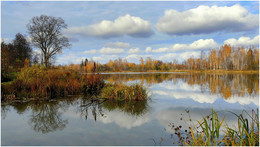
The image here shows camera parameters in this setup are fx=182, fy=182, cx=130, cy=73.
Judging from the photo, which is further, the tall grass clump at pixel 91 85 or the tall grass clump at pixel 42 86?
the tall grass clump at pixel 91 85

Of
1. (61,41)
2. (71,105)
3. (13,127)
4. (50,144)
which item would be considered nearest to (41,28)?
(61,41)

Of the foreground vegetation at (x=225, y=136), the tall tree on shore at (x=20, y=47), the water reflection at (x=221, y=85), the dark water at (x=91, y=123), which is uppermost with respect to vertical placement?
the tall tree on shore at (x=20, y=47)

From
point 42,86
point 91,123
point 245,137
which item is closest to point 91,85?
point 42,86

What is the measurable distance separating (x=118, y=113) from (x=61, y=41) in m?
28.0

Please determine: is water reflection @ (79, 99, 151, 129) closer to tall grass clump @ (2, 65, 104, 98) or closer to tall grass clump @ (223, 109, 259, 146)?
tall grass clump @ (223, 109, 259, 146)

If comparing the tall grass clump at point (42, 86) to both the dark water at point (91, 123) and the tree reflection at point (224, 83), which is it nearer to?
the dark water at point (91, 123)

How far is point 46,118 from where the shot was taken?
7.08 meters

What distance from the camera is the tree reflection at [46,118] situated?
19.9 ft

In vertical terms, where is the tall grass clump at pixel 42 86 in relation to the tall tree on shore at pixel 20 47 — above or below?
below

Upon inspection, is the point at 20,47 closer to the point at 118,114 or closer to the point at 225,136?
the point at 118,114

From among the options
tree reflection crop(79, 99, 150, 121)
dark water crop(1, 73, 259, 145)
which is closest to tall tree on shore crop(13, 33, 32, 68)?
dark water crop(1, 73, 259, 145)

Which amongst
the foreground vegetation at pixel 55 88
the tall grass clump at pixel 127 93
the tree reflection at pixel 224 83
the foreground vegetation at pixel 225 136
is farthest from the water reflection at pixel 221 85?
the foreground vegetation at pixel 225 136

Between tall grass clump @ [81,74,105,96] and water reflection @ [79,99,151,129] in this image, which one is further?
tall grass clump @ [81,74,105,96]

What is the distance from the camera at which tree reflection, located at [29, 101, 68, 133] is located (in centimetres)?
605
